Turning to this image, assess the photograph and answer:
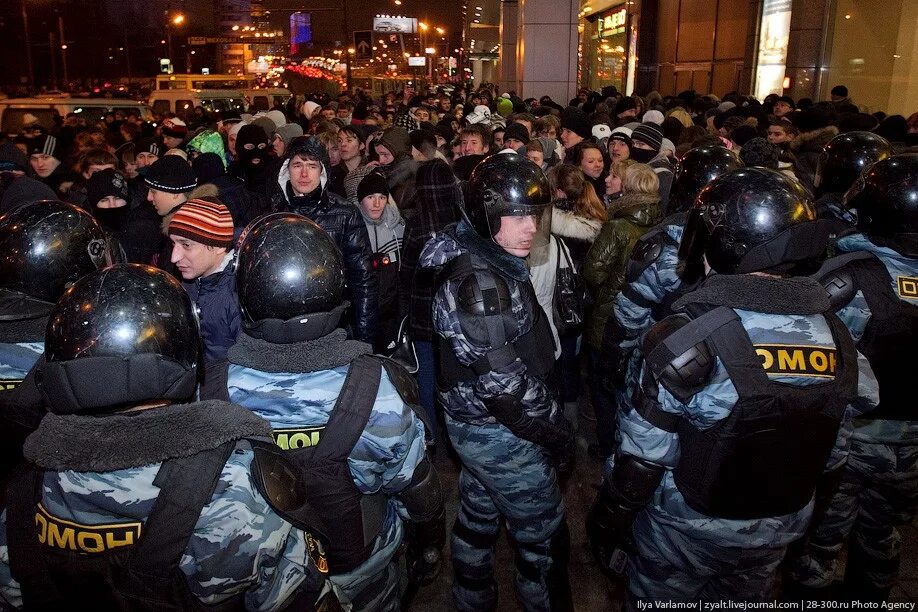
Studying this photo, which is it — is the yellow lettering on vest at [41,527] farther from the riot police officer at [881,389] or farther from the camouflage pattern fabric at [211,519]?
the riot police officer at [881,389]

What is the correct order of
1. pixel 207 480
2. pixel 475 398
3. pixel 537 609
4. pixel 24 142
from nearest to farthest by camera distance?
pixel 207 480, pixel 475 398, pixel 537 609, pixel 24 142

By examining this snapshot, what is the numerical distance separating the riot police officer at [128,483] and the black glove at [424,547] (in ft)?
3.25

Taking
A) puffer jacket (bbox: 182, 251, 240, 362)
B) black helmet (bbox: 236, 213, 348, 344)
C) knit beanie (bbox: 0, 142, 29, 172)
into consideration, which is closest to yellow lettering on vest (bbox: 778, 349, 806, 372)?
black helmet (bbox: 236, 213, 348, 344)

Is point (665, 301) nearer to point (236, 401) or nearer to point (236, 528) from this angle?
point (236, 401)

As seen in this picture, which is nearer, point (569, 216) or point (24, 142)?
point (569, 216)

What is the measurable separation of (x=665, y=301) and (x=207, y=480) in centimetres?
312

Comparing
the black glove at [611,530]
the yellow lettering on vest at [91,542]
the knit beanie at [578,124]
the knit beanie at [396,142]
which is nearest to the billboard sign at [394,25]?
the knit beanie at [578,124]

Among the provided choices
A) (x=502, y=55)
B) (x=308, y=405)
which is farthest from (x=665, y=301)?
(x=502, y=55)

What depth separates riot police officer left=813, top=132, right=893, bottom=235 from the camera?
469 centimetres

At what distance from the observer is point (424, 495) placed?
2.66 m

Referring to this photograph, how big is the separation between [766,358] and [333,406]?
5.23 ft

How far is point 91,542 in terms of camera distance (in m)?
1.75

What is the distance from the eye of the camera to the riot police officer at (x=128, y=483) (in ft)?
5.63

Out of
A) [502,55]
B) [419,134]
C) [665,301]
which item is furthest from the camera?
[502,55]
